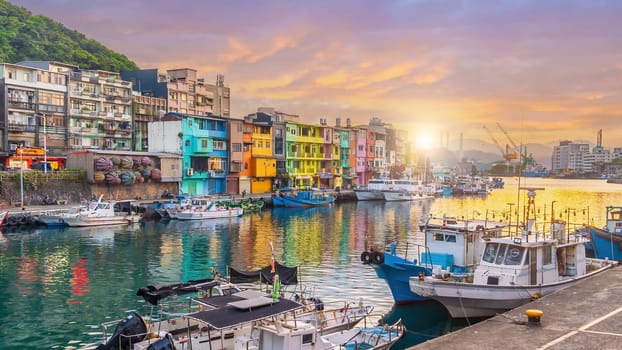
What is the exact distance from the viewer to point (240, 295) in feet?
54.6

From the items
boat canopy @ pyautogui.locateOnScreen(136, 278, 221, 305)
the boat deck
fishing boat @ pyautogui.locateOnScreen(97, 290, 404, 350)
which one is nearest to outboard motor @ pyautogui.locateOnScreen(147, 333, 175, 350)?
fishing boat @ pyautogui.locateOnScreen(97, 290, 404, 350)

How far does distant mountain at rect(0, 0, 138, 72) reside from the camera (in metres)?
86.9

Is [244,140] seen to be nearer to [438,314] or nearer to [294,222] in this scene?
[294,222]

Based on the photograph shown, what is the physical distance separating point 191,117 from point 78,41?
137ft

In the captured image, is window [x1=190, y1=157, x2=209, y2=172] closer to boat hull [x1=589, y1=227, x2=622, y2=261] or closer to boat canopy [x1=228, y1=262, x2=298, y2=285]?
boat hull [x1=589, y1=227, x2=622, y2=261]

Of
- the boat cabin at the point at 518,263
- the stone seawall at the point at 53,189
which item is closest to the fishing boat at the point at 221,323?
the boat cabin at the point at 518,263

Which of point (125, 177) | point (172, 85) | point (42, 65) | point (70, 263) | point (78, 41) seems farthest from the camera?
point (78, 41)

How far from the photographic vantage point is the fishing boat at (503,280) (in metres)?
20.4

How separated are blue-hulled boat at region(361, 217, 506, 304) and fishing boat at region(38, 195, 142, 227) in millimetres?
35174

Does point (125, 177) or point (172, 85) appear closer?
point (125, 177)

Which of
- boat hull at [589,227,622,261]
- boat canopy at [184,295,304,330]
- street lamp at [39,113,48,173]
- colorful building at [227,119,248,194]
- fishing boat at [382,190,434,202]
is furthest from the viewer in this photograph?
fishing boat at [382,190,434,202]

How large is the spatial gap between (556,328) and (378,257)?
30.1ft

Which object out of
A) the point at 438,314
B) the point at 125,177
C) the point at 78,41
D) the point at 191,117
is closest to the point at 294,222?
the point at 125,177

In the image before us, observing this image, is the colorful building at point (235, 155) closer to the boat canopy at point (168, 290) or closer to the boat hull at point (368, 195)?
the boat hull at point (368, 195)
